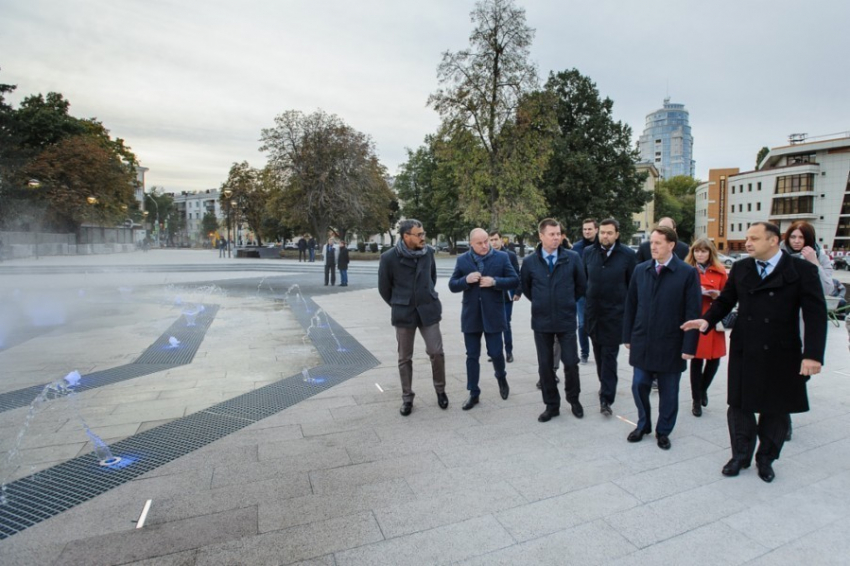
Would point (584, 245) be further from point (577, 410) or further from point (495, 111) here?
point (495, 111)

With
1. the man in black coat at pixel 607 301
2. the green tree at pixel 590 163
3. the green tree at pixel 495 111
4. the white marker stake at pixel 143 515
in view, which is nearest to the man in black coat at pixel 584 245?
the man in black coat at pixel 607 301

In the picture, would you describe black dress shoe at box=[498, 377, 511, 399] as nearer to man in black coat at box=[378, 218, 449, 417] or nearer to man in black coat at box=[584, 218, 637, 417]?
man in black coat at box=[378, 218, 449, 417]

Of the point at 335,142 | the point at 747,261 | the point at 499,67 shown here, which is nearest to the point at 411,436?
the point at 747,261

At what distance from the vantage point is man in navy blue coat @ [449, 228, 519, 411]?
17.0 ft

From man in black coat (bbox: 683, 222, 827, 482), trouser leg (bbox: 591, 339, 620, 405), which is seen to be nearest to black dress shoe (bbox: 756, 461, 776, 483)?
man in black coat (bbox: 683, 222, 827, 482)

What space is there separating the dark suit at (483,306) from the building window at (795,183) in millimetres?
71033

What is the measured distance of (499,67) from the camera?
28438 millimetres

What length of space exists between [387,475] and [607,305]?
287cm

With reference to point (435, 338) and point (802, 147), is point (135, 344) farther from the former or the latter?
point (802, 147)

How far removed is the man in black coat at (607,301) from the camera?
196 inches


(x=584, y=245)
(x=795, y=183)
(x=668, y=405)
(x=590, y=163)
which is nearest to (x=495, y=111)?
(x=590, y=163)

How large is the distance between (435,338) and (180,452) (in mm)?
2487

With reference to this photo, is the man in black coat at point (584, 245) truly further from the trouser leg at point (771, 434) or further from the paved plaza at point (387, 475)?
the trouser leg at point (771, 434)

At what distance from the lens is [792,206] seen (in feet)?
199
